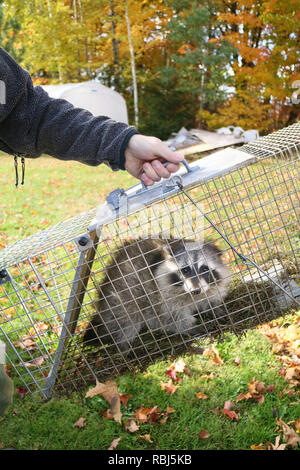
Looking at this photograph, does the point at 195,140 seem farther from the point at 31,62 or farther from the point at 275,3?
the point at 31,62

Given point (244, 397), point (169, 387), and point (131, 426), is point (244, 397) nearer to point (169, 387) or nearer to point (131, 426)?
point (169, 387)

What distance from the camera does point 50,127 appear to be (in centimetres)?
220

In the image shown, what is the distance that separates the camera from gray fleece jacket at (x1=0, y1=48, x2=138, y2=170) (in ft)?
6.80

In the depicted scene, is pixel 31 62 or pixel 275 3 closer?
pixel 275 3

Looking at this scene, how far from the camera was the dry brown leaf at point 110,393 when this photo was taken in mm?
2488

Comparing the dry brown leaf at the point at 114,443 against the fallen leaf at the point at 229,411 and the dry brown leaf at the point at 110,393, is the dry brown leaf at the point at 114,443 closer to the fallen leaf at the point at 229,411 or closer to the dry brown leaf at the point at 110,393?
the dry brown leaf at the point at 110,393

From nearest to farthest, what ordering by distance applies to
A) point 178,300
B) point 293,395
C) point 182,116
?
1. point 293,395
2. point 178,300
3. point 182,116

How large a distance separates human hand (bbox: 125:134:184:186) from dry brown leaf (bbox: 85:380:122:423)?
1.28 meters

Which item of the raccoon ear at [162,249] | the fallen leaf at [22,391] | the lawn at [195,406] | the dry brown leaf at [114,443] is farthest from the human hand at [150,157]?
the fallen leaf at [22,391]

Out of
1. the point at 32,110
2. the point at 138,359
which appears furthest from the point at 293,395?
the point at 32,110

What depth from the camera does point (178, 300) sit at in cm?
306

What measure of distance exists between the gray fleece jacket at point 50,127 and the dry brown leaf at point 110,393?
1313 millimetres

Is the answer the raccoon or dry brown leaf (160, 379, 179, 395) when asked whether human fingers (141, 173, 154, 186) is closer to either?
the raccoon

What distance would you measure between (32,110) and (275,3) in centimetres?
988
